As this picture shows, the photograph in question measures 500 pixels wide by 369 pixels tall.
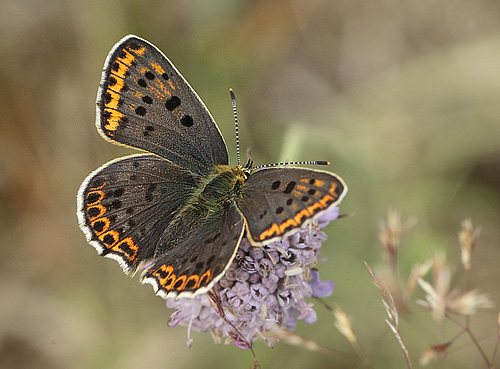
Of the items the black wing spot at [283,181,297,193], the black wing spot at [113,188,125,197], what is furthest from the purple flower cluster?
the black wing spot at [113,188,125,197]

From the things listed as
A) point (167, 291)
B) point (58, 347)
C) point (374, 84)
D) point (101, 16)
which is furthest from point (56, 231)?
point (374, 84)

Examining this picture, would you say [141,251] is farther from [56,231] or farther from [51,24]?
[51,24]

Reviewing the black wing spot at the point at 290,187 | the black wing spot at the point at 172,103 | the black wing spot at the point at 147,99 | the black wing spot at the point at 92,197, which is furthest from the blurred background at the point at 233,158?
the black wing spot at the point at 92,197

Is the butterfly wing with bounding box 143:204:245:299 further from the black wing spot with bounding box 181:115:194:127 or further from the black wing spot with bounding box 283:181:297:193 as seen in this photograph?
the black wing spot with bounding box 181:115:194:127

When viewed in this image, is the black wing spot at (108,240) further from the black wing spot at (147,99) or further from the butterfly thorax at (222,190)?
the black wing spot at (147,99)

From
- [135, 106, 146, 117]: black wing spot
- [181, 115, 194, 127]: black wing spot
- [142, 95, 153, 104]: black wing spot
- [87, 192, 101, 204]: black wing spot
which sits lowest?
[87, 192, 101, 204]: black wing spot

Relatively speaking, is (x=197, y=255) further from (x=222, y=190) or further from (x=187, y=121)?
(x=187, y=121)
